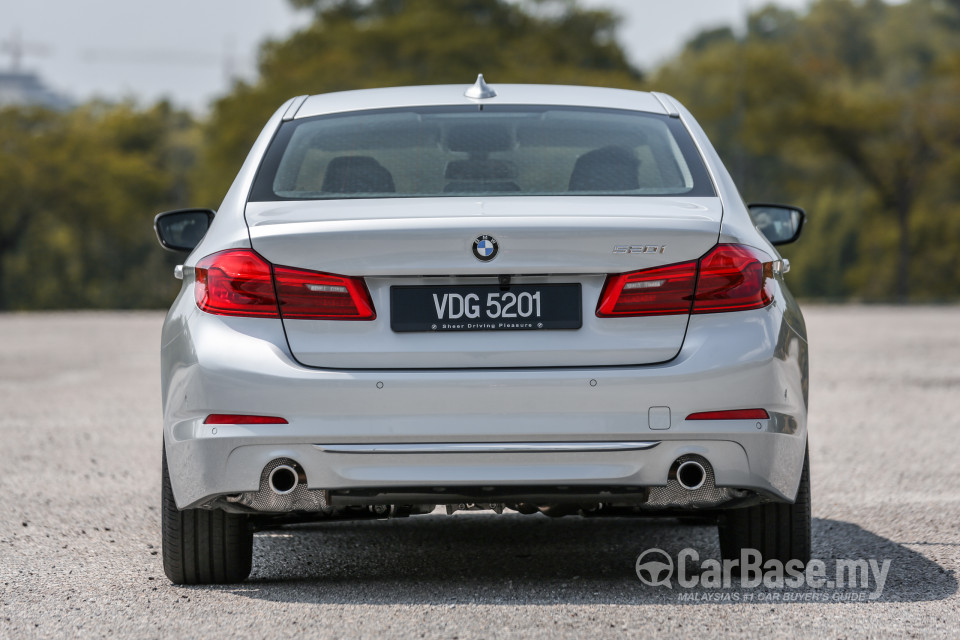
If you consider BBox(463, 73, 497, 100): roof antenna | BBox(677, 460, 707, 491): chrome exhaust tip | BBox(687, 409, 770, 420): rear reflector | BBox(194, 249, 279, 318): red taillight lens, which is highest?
BBox(463, 73, 497, 100): roof antenna

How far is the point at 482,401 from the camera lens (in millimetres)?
4094

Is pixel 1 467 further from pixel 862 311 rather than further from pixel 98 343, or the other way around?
pixel 862 311

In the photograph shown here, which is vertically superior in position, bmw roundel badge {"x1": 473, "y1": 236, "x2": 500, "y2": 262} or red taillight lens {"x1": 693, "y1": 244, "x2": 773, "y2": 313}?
bmw roundel badge {"x1": 473, "y1": 236, "x2": 500, "y2": 262}

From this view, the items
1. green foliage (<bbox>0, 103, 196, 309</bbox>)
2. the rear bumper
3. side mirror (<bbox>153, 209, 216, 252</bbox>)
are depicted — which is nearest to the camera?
the rear bumper

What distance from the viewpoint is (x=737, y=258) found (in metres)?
4.25

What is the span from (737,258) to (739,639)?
106 centimetres

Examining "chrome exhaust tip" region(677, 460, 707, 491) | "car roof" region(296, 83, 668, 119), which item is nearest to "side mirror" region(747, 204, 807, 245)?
"car roof" region(296, 83, 668, 119)

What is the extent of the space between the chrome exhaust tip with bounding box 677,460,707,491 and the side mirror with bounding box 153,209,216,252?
211 cm

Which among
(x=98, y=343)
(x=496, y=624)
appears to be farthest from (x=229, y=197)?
(x=98, y=343)

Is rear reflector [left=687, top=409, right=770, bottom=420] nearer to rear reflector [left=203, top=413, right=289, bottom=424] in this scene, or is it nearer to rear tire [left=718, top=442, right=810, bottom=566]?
rear tire [left=718, top=442, right=810, bottom=566]

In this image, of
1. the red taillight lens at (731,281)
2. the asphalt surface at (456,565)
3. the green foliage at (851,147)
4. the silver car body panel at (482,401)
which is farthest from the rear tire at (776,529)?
the green foliage at (851,147)

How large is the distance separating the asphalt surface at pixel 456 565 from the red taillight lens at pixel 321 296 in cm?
86

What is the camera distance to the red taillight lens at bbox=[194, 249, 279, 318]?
420 cm

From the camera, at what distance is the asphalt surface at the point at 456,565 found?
4184 millimetres
